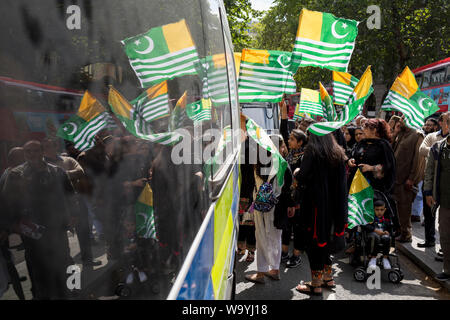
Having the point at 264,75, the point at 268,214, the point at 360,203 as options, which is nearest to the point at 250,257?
the point at 268,214

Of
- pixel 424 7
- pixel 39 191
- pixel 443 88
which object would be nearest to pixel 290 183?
pixel 39 191

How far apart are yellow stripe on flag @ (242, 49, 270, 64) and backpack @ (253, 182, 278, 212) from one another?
1.73 m

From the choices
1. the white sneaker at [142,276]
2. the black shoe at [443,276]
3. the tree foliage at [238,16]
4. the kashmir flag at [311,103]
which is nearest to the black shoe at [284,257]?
the black shoe at [443,276]

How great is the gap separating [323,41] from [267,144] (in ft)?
5.70

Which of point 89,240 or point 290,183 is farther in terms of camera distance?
point 290,183

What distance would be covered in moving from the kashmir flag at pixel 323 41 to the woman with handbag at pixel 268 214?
1348 mm

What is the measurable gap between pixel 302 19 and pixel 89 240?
450 centimetres

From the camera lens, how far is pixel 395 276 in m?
4.63

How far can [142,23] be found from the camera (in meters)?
1.10

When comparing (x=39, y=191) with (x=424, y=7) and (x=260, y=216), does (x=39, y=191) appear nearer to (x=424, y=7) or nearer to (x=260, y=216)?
(x=260, y=216)

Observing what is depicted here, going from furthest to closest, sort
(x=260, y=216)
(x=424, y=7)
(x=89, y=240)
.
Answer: (x=424, y=7)
(x=260, y=216)
(x=89, y=240)

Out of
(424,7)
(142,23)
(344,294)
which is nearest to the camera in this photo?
(142,23)

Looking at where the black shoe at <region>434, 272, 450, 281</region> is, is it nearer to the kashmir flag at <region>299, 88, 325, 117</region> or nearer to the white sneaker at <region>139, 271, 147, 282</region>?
the kashmir flag at <region>299, 88, 325, 117</region>

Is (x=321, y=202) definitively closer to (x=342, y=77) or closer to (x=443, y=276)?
(x=443, y=276)
